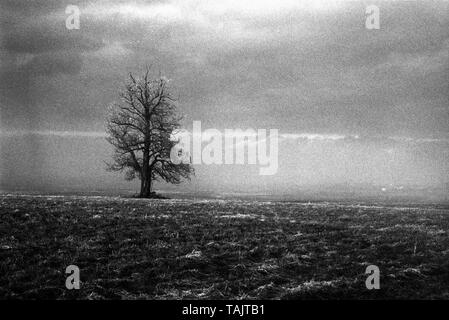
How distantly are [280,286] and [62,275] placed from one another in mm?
8238

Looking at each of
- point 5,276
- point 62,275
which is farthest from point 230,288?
point 5,276

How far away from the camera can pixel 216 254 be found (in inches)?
655

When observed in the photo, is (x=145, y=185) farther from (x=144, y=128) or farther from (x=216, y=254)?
(x=216, y=254)

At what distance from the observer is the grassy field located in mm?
13414

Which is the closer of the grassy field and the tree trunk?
the grassy field

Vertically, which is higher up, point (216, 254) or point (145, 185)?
point (145, 185)

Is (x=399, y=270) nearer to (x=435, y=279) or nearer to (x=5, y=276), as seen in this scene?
(x=435, y=279)

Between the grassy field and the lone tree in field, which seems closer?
the grassy field

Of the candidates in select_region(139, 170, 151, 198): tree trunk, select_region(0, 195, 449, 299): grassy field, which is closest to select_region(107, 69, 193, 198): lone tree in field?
select_region(139, 170, 151, 198): tree trunk

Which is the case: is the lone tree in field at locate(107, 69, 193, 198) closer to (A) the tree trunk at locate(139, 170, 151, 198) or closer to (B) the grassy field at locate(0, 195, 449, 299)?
(A) the tree trunk at locate(139, 170, 151, 198)

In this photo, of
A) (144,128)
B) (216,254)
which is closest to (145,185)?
(144,128)

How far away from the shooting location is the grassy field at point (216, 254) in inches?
528

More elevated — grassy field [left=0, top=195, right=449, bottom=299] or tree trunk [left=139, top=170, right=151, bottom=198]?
tree trunk [left=139, top=170, right=151, bottom=198]
